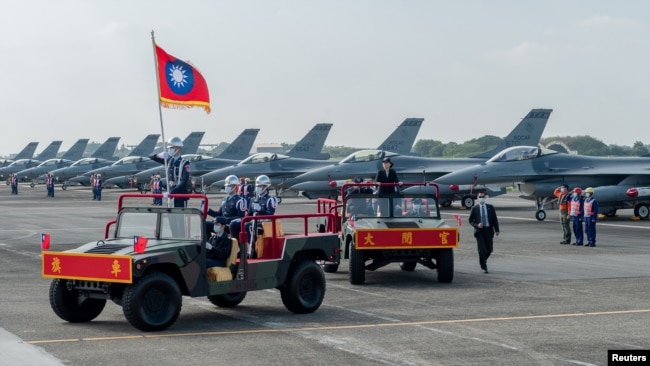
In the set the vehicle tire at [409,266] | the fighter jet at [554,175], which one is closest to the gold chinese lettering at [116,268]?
the vehicle tire at [409,266]

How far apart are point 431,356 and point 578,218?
18.1m

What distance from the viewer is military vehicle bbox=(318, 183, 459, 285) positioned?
58.1 ft

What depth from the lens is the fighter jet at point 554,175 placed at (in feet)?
127

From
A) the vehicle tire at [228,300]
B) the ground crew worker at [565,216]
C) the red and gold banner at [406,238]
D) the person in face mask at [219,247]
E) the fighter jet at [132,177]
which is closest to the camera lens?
the person in face mask at [219,247]

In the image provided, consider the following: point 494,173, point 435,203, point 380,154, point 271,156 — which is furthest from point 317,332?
point 271,156

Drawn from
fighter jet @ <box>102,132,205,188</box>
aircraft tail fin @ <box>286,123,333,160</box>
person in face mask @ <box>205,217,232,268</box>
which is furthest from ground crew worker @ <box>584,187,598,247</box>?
fighter jet @ <box>102,132,205,188</box>

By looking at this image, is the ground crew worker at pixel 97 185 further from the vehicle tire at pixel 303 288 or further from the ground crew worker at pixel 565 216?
the vehicle tire at pixel 303 288

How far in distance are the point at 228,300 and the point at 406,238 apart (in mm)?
4570

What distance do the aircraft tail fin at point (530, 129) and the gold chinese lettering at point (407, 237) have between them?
3506 centimetres

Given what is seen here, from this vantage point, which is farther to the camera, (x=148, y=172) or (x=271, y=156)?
(x=148, y=172)

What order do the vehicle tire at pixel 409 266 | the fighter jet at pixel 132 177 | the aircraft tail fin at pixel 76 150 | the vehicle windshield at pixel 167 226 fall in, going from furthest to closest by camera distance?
the aircraft tail fin at pixel 76 150
the fighter jet at pixel 132 177
the vehicle tire at pixel 409 266
the vehicle windshield at pixel 167 226

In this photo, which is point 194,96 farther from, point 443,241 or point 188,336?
point 188,336

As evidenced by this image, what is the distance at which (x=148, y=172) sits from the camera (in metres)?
74.1

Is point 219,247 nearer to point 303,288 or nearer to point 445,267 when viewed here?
point 303,288
